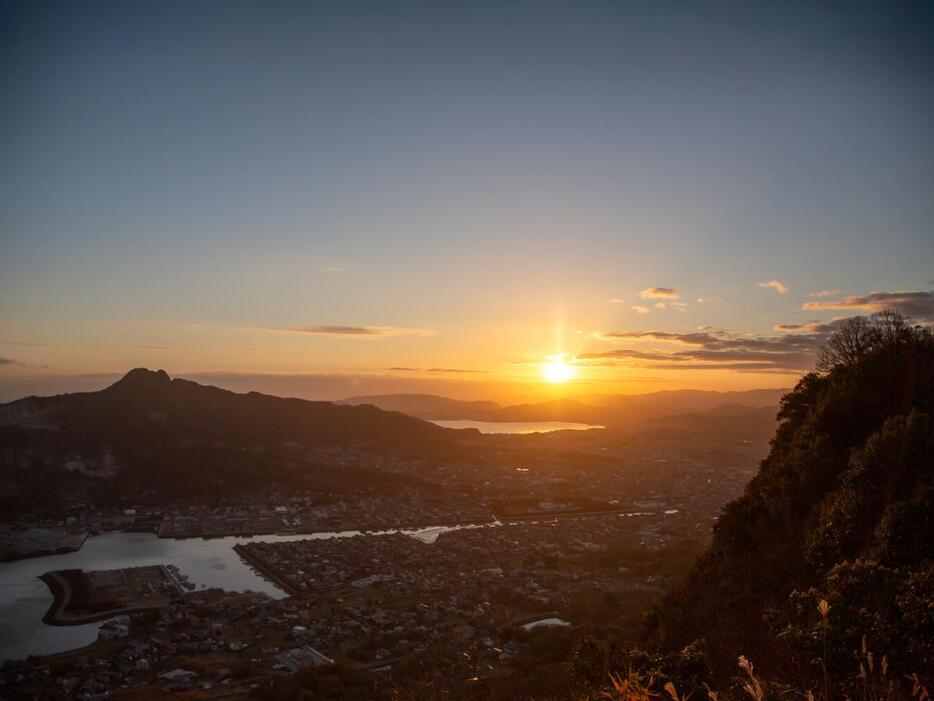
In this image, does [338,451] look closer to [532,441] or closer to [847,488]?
[532,441]

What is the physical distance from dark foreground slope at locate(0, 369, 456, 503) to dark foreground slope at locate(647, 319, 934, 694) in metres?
42.3

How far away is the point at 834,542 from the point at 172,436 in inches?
2256

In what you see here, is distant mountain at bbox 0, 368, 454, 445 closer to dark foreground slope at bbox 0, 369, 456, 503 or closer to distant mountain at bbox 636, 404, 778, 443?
dark foreground slope at bbox 0, 369, 456, 503

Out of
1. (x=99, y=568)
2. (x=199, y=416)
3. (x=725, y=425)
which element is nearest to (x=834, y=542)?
(x=99, y=568)

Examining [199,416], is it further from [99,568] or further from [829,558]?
[829,558]

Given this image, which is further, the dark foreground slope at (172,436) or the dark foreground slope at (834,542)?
the dark foreground slope at (172,436)

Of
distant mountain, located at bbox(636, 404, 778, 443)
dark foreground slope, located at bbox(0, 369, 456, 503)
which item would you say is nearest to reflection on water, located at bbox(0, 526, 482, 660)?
dark foreground slope, located at bbox(0, 369, 456, 503)

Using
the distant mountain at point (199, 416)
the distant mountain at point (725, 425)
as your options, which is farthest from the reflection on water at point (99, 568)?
the distant mountain at point (725, 425)

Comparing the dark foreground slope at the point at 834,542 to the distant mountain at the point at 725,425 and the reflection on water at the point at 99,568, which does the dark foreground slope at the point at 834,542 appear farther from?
the distant mountain at the point at 725,425

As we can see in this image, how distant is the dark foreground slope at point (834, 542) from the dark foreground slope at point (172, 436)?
42.3 meters

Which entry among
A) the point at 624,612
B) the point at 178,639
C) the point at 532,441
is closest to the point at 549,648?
the point at 624,612

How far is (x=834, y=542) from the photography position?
7621 millimetres

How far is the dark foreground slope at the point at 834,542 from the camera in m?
4.22

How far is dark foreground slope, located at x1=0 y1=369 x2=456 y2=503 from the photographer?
44.2m
